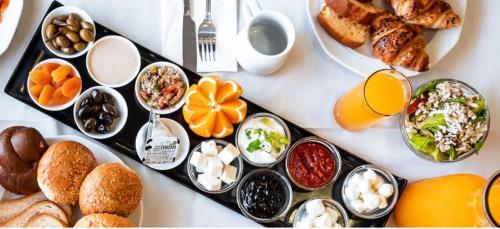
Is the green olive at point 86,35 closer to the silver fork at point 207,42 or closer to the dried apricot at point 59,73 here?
the dried apricot at point 59,73

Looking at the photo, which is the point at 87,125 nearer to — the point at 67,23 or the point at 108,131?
the point at 108,131

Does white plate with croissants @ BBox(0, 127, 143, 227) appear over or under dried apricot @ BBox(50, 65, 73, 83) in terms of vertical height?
under

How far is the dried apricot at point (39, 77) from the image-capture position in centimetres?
139

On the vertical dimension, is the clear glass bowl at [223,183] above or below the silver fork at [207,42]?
below

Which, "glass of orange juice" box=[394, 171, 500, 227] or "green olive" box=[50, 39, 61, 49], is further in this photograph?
"green olive" box=[50, 39, 61, 49]

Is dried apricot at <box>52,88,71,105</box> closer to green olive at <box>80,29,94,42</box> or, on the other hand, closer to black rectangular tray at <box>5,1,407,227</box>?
black rectangular tray at <box>5,1,407,227</box>

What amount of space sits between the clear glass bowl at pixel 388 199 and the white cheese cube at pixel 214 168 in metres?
0.34

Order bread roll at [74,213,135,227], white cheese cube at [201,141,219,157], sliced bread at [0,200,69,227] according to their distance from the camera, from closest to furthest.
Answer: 1. bread roll at [74,213,135,227]
2. sliced bread at [0,200,69,227]
3. white cheese cube at [201,141,219,157]

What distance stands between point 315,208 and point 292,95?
1.11 feet

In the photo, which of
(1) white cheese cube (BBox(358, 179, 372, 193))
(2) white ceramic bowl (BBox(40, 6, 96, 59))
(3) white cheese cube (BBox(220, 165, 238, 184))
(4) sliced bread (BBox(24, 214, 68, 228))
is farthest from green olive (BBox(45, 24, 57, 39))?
(1) white cheese cube (BBox(358, 179, 372, 193))

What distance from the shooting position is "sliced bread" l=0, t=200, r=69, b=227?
4.30 feet

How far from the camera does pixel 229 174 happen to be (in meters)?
1.40

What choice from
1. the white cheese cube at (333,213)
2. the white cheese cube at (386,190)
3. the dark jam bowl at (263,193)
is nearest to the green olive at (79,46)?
the dark jam bowl at (263,193)

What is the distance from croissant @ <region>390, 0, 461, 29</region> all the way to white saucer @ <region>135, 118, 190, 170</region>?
691mm
